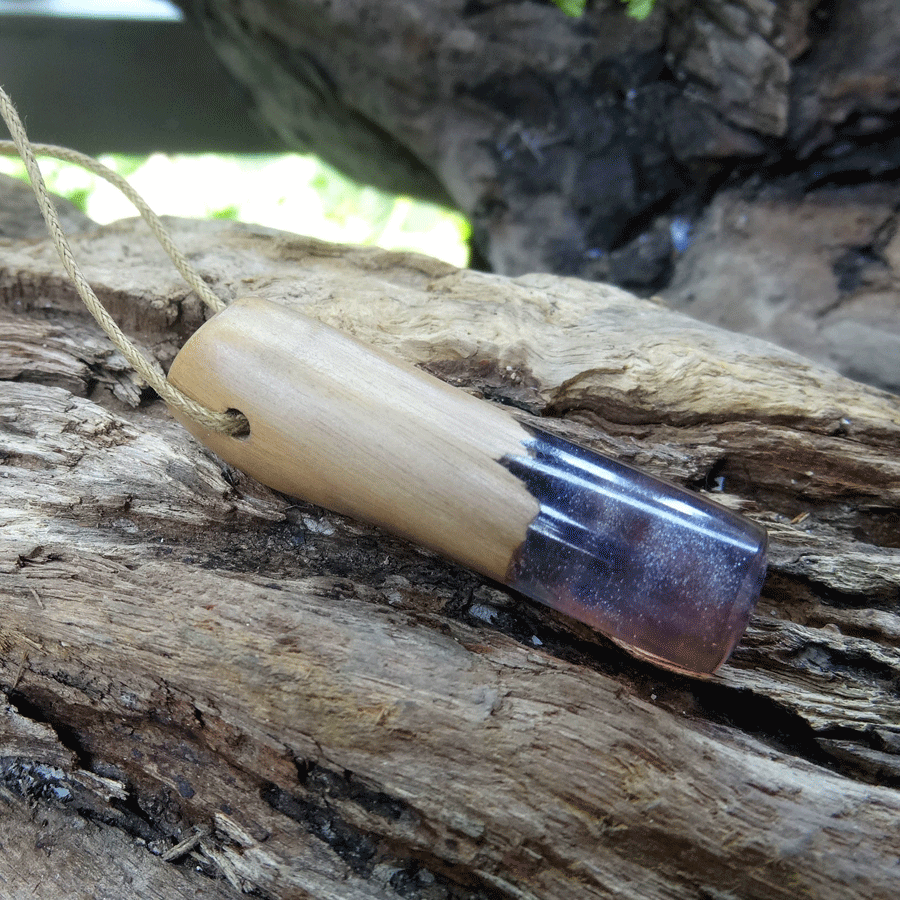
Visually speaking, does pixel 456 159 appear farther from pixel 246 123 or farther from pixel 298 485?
pixel 298 485

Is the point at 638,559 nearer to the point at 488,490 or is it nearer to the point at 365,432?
the point at 488,490

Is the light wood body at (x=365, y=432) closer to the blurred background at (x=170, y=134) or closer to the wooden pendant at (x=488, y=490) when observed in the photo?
the wooden pendant at (x=488, y=490)

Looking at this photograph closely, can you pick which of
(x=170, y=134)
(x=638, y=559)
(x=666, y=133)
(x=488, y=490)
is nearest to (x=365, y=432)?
(x=488, y=490)

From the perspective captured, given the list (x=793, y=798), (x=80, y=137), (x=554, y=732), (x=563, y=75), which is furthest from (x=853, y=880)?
(x=80, y=137)

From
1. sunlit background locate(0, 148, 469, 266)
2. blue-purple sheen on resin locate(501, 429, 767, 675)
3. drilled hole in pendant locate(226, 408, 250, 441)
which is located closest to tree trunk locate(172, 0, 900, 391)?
sunlit background locate(0, 148, 469, 266)

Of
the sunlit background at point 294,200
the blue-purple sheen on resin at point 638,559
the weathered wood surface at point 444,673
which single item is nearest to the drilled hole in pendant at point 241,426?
the weathered wood surface at point 444,673

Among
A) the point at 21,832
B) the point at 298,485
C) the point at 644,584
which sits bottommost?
the point at 21,832
